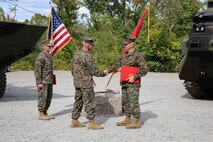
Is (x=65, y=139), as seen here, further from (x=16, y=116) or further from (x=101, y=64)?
(x=101, y=64)

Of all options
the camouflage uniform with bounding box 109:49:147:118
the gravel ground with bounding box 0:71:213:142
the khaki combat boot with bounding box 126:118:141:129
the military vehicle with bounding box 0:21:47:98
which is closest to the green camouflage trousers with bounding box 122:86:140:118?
the camouflage uniform with bounding box 109:49:147:118

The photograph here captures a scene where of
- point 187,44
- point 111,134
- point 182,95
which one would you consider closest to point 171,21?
point 182,95

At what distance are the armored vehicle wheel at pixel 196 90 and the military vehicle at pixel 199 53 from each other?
0.09 metres

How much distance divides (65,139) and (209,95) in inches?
265

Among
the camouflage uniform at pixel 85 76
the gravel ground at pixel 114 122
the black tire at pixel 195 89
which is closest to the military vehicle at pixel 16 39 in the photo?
the gravel ground at pixel 114 122

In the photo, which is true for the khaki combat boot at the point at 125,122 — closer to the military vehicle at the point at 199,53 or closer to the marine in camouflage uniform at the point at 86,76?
the marine in camouflage uniform at the point at 86,76

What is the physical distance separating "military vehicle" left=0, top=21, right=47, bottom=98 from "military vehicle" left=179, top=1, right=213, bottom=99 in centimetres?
337

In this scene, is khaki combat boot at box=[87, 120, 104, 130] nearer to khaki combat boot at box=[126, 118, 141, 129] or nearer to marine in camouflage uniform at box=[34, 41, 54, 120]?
khaki combat boot at box=[126, 118, 141, 129]

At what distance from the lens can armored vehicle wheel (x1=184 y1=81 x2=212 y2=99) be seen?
Result: 11141 mm

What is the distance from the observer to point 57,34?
9766 millimetres

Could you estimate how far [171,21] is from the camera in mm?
26734

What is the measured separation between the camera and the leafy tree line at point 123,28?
24094 millimetres

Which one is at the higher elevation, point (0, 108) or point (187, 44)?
point (187, 44)

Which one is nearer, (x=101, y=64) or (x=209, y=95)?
(x=209, y=95)
